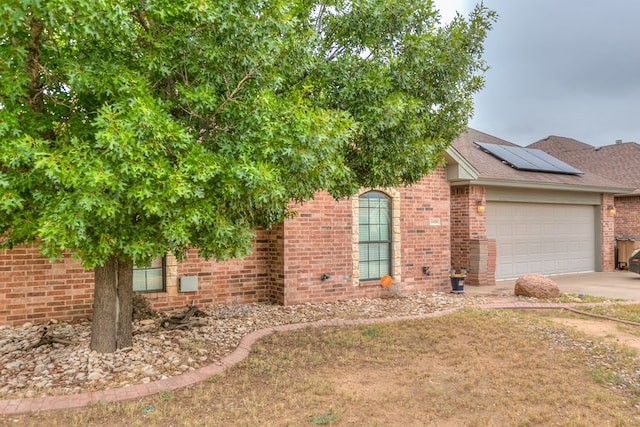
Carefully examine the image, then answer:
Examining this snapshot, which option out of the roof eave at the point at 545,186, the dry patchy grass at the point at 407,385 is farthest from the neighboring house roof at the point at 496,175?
the dry patchy grass at the point at 407,385

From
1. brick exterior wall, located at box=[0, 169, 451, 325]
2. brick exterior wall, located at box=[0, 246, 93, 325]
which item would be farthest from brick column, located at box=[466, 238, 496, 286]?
brick exterior wall, located at box=[0, 246, 93, 325]

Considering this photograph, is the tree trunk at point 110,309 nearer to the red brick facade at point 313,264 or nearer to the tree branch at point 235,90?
the tree branch at point 235,90

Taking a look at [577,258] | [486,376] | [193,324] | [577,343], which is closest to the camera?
[486,376]

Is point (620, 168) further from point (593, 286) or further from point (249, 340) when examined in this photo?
point (249, 340)

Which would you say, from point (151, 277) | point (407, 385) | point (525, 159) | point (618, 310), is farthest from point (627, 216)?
point (151, 277)

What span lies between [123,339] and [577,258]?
14.0 m

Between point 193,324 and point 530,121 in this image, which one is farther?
point 530,121

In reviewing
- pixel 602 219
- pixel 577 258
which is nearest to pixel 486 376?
pixel 577 258

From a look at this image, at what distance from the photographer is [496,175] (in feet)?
40.0

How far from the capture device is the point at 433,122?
637 cm

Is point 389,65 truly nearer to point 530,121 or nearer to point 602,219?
point 602,219

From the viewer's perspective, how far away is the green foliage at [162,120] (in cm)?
350

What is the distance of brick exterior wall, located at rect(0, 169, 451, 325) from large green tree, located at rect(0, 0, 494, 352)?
229 centimetres

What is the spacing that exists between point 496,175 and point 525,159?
3177mm
